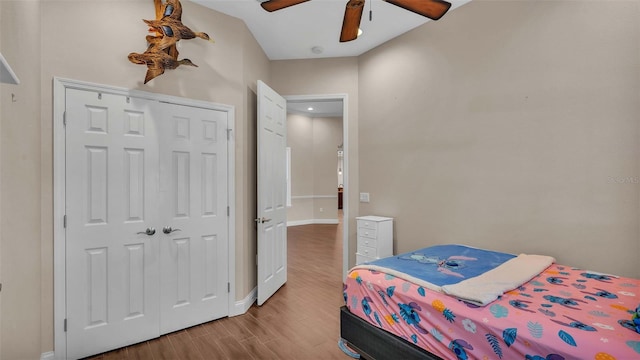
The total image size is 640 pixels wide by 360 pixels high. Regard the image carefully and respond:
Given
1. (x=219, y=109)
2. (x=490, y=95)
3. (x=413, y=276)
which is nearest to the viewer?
(x=413, y=276)

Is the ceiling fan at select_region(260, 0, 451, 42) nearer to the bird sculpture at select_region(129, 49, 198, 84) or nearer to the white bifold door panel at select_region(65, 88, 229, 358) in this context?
the bird sculpture at select_region(129, 49, 198, 84)

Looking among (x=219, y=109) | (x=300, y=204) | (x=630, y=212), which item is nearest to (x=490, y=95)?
(x=630, y=212)

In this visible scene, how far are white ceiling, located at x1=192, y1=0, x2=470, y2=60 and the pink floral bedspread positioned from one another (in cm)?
249

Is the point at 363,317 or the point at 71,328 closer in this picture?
the point at 363,317

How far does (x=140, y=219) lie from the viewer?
243 centimetres

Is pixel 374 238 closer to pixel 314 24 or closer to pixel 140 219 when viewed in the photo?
pixel 140 219

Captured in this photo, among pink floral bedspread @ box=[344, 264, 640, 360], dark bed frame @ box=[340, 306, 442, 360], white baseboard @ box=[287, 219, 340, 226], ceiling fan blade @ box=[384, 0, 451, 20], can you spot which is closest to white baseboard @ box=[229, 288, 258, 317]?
dark bed frame @ box=[340, 306, 442, 360]

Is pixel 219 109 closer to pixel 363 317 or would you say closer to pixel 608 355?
pixel 363 317

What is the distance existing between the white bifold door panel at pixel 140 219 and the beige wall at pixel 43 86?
0.14 metres

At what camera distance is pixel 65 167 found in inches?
84.4

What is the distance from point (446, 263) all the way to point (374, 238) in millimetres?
1194

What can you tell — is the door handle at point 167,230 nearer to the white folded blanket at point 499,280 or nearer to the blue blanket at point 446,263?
the blue blanket at point 446,263

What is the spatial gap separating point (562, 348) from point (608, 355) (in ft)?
0.43

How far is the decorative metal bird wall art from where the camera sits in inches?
83.8
